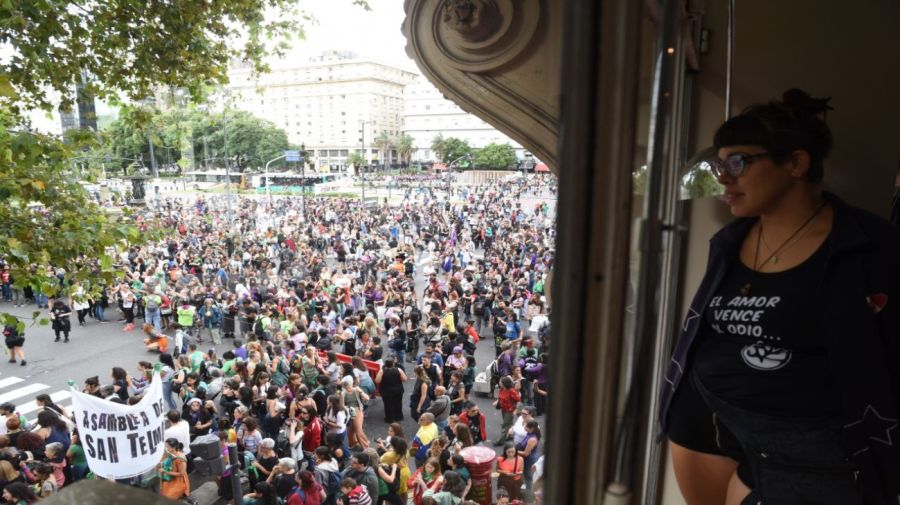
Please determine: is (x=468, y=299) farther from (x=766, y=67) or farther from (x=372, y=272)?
(x=766, y=67)

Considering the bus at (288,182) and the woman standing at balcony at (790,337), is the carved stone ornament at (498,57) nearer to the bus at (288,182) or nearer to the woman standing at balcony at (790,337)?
the woman standing at balcony at (790,337)

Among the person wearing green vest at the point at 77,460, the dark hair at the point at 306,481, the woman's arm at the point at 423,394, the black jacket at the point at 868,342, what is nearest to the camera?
the black jacket at the point at 868,342

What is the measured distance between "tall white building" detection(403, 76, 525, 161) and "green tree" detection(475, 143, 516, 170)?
3.27 m

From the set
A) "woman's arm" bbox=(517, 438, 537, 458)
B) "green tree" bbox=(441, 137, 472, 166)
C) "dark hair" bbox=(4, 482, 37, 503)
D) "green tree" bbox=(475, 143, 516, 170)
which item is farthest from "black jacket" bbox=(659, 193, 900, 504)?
"green tree" bbox=(441, 137, 472, 166)

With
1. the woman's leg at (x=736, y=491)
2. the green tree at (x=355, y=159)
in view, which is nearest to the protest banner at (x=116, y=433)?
the woman's leg at (x=736, y=491)

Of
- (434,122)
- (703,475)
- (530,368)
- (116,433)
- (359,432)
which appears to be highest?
(434,122)

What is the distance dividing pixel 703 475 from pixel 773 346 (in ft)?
1.42

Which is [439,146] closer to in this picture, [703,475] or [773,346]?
[703,475]

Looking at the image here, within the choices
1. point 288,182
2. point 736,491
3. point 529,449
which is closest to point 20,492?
point 529,449

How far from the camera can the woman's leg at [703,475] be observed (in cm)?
137

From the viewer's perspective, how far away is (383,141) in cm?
8038

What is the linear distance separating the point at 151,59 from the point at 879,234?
19.4 ft

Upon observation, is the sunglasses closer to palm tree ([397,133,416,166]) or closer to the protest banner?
the protest banner

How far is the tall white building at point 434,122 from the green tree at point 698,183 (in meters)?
66.9
